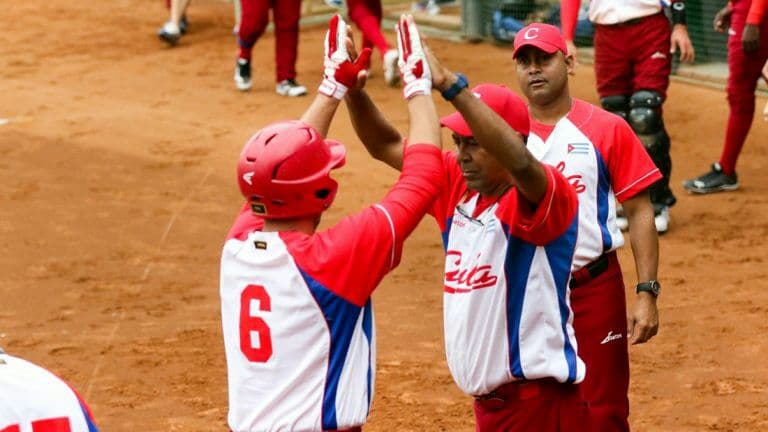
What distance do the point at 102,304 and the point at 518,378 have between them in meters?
4.58

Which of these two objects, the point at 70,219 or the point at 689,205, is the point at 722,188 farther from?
the point at 70,219

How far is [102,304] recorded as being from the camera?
8406mm

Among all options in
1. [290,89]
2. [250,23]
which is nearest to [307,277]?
[250,23]

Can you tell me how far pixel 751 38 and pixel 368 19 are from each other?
458 cm

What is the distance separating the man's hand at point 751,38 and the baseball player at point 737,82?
0.01 m

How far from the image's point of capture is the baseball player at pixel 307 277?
370 centimetres

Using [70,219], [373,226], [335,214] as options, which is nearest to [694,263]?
[335,214]

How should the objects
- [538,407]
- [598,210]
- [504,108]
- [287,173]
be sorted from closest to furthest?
1. [287,173]
2. [504,108]
3. [538,407]
4. [598,210]

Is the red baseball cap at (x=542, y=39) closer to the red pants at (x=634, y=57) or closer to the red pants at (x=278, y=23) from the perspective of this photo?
the red pants at (x=634, y=57)

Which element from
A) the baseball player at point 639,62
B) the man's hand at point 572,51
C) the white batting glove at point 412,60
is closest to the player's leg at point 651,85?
the baseball player at point 639,62

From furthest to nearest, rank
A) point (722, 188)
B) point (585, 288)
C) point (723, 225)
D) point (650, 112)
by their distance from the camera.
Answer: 1. point (722, 188)
2. point (723, 225)
3. point (650, 112)
4. point (585, 288)

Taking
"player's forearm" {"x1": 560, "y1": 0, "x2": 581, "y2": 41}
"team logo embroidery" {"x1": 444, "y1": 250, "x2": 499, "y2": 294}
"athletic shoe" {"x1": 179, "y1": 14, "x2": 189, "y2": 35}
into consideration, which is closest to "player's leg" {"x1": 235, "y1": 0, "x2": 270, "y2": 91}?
"athletic shoe" {"x1": 179, "y1": 14, "x2": 189, "y2": 35}

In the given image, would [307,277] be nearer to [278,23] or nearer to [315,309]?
[315,309]

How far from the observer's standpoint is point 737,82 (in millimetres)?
9828
